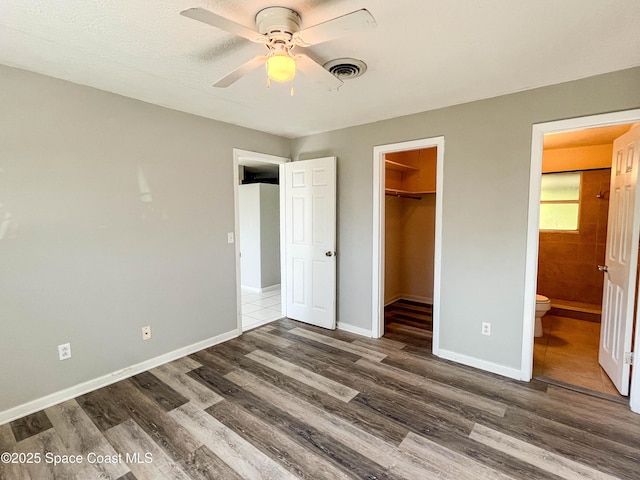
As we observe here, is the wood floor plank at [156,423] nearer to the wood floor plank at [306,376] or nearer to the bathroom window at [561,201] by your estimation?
the wood floor plank at [306,376]

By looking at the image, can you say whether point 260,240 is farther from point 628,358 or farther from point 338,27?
point 628,358

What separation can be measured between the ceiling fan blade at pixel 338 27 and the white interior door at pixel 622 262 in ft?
7.37

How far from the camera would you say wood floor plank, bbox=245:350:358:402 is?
2432mm

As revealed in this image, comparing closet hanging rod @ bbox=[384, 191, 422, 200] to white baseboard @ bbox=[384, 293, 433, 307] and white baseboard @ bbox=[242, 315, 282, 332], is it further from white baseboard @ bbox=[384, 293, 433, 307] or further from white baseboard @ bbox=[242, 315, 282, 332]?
white baseboard @ bbox=[242, 315, 282, 332]

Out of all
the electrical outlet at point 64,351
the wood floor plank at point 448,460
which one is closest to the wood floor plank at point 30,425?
the electrical outlet at point 64,351

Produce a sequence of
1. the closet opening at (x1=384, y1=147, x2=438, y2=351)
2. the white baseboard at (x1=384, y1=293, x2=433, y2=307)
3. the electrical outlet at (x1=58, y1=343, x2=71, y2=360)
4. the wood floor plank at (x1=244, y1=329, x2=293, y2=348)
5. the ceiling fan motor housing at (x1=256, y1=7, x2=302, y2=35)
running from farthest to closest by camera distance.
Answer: the white baseboard at (x1=384, y1=293, x2=433, y2=307), the closet opening at (x1=384, y1=147, x2=438, y2=351), the wood floor plank at (x1=244, y1=329, x2=293, y2=348), the electrical outlet at (x1=58, y1=343, x2=71, y2=360), the ceiling fan motor housing at (x1=256, y1=7, x2=302, y2=35)

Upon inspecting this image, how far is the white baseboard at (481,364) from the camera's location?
266 cm

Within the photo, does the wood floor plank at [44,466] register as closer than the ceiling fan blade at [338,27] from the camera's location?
No

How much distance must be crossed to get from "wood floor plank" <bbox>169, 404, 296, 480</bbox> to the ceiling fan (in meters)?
2.08

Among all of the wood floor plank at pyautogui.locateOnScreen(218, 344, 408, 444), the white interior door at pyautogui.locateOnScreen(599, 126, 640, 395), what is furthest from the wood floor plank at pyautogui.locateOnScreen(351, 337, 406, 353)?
the white interior door at pyautogui.locateOnScreen(599, 126, 640, 395)

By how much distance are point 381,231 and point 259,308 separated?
2281mm

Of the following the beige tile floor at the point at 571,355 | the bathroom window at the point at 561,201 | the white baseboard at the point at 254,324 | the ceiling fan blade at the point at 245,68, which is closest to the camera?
the ceiling fan blade at the point at 245,68

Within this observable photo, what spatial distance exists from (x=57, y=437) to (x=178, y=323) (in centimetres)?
120

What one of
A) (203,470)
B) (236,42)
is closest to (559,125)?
(236,42)
